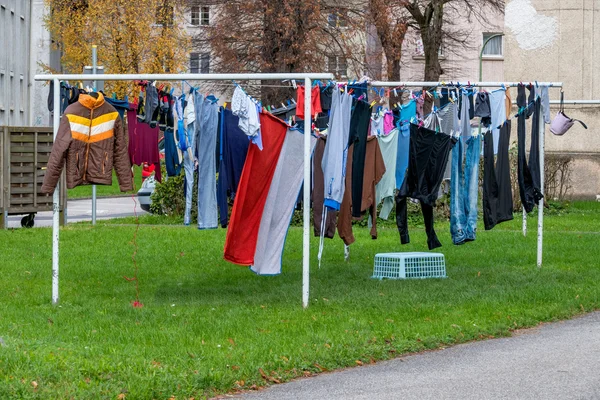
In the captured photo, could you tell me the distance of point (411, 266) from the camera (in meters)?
14.6

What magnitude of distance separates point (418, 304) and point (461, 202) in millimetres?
2396

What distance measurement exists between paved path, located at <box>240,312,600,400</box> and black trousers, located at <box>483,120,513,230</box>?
13.9ft

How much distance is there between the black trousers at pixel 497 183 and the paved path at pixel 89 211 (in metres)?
12.9

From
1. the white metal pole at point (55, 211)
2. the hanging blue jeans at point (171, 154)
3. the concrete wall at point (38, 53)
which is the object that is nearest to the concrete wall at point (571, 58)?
the hanging blue jeans at point (171, 154)

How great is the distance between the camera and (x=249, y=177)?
12430 mm

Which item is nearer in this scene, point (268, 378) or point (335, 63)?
point (268, 378)

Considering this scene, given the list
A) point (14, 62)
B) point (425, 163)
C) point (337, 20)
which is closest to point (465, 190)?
point (425, 163)

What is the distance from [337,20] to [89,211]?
10.8m

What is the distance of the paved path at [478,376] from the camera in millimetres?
8016

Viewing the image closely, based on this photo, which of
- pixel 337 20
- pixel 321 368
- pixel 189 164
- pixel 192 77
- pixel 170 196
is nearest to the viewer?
pixel 321 368

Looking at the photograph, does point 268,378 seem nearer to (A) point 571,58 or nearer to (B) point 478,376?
(B) point 478,376

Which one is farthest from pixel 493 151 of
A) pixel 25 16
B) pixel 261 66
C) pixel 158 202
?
pixel 25 16

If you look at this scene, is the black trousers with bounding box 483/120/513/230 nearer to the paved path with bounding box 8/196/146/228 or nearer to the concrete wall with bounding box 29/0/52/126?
the paved path with bounding box 8/196/146/228

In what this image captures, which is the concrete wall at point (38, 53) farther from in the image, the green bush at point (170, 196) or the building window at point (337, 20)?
the green bush at point (170, 196)
